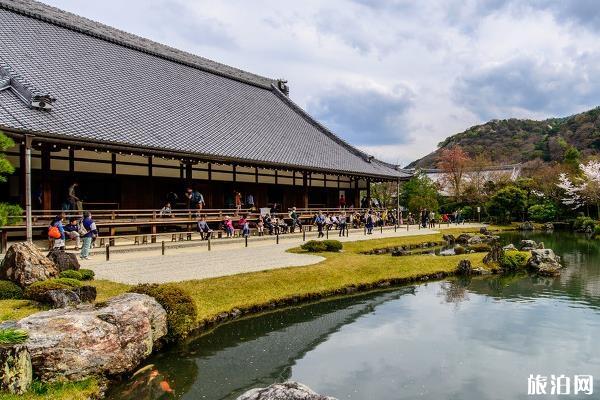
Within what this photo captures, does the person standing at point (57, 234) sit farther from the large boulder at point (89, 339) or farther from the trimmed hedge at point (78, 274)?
the large boulder at point (89, 339)

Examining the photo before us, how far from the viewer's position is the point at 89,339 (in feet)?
25.1

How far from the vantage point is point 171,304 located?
32.6 ft

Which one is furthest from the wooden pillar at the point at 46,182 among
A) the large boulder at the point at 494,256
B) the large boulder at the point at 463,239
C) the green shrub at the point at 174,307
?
the large boulder at the point at 463,239

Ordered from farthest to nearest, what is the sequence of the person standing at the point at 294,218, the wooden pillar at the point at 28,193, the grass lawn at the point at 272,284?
the person standing at the point at 294,218 → the wooden pillar at the point at 28,193 → the grass lawn at the point at 272,284

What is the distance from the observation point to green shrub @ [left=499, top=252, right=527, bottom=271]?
2012 cm

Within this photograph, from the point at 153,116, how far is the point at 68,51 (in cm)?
612

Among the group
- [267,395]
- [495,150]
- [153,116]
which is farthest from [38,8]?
[495,150]

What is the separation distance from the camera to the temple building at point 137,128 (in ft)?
61.5

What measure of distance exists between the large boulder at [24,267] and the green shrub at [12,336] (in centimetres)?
466

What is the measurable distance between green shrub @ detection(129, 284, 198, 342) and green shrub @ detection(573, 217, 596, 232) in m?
42.6

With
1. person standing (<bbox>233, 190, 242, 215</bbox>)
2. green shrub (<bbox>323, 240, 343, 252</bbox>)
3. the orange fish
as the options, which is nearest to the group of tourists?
person standing (<bbox>233, 190, 242, 215</bbox>)

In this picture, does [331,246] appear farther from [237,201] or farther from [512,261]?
[512,261]

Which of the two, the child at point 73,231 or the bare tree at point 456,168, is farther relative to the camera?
the bare tree at point 456,168

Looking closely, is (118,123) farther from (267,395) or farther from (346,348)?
(267,395)
